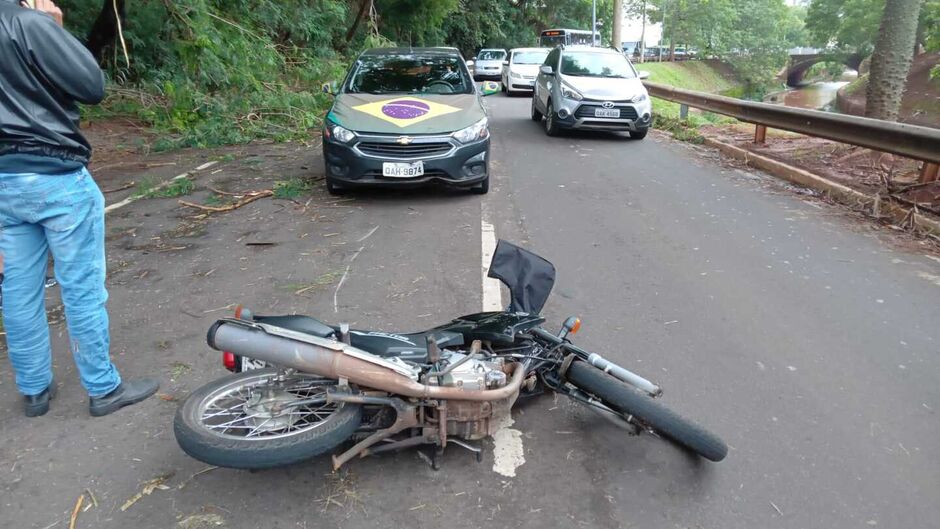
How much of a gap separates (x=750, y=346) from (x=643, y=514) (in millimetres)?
1890

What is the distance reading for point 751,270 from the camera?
5.52 m

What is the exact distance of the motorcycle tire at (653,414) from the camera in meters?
2.87

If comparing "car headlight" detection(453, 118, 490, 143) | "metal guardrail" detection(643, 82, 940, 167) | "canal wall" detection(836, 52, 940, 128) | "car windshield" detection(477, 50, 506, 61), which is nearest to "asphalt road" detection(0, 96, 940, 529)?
"car headlight" detection(453, 118, 490, 143)

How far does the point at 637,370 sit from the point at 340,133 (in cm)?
472

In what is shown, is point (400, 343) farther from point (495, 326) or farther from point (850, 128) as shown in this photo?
point (850, 128)

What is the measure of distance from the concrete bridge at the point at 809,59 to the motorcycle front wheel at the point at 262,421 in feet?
197

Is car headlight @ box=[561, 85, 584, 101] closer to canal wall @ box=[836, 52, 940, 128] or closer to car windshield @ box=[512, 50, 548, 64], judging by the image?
car windshield @ box=[512, 50, 548, 64]

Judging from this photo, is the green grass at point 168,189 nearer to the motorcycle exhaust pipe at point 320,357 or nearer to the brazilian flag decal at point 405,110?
the brazilian flag decal at point 405,110

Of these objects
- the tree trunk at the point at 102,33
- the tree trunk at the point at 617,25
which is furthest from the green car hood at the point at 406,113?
the tree trunk at the point at 617,25

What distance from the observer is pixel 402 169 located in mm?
7168

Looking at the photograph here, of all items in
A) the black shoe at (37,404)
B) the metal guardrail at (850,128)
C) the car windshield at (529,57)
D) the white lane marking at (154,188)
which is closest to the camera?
the black shoe at (37,404)

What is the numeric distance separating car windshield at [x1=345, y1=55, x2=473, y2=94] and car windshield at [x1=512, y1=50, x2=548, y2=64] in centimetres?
1505

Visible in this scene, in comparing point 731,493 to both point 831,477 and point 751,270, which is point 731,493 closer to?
point 831,477

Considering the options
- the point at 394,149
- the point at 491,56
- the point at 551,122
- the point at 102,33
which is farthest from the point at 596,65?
the point at 491,56
